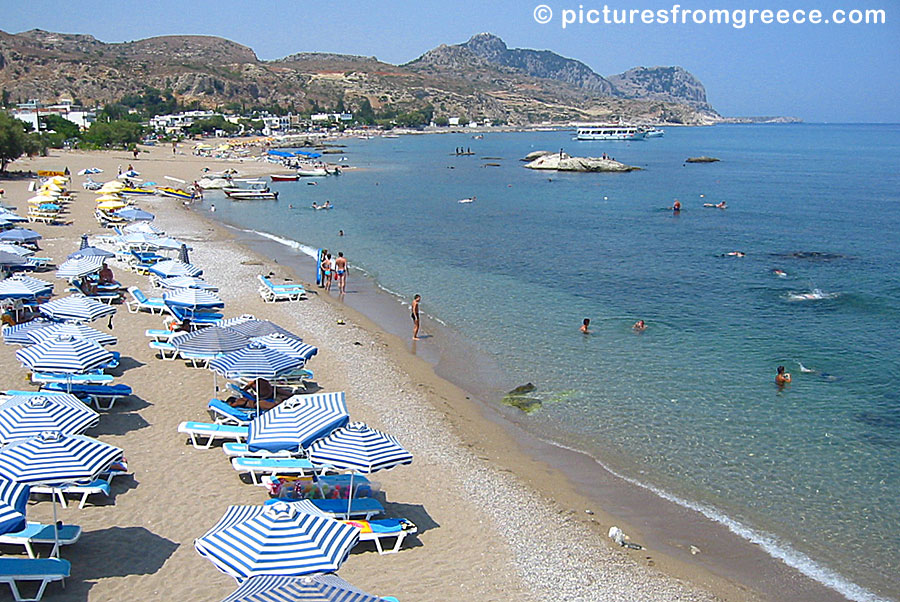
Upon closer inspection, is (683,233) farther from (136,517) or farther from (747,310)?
(136,517)

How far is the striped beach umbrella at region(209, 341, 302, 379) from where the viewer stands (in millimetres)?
14352

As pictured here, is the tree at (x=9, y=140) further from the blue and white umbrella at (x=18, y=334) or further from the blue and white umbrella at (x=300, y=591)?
the blue and white umbrella at (x=300, y=591)

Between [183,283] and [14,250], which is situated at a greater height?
[14,250]

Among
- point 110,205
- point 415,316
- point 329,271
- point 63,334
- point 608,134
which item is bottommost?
point 415,316

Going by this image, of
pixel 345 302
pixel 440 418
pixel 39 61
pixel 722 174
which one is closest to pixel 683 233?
pixel 345 302

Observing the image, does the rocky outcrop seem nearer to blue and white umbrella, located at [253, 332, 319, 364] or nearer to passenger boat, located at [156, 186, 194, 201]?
passenger boat, located at [156, 186, 194, 201]

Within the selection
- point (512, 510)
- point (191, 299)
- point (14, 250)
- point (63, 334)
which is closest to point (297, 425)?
point (512, 510)

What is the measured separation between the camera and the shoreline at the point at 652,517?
10820 mm

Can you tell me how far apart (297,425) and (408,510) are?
2165mm

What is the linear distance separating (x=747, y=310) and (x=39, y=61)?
704 feet

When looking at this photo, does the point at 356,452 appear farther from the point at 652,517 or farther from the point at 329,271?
the point at 329,271

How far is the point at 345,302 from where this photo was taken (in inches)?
1051

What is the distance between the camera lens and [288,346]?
52.2 feet

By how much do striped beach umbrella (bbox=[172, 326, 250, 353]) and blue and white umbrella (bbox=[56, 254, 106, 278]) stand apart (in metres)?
8.63
